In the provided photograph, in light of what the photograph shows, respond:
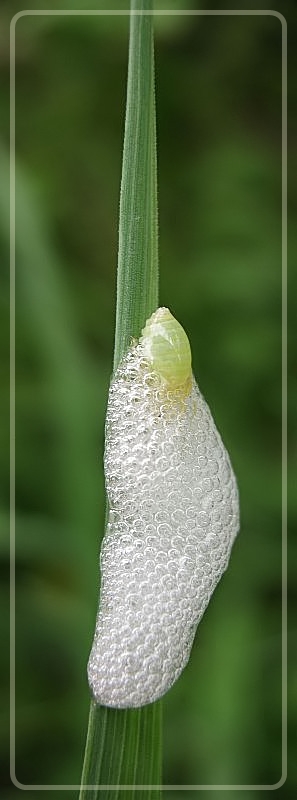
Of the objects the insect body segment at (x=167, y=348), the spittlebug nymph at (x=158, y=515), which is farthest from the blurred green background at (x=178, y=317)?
the insect body segment at (x=167, y=348)

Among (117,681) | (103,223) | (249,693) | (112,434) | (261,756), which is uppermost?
(103,223)

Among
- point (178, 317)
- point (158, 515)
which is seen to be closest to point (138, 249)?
point (158, 515)

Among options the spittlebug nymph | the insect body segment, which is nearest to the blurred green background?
the spittlebug nymph

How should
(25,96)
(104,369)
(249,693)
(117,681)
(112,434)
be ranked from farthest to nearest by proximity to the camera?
(25,96)
(104,369)
(249,693)
(112,434)
(117,681)

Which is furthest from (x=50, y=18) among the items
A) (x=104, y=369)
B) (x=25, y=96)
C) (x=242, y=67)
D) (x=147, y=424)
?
(x=147, y=424)

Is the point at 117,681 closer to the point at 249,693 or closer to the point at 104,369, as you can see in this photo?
the point at 249,693

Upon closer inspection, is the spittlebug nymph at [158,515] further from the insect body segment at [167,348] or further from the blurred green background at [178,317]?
the blurred green background at [178,317]
